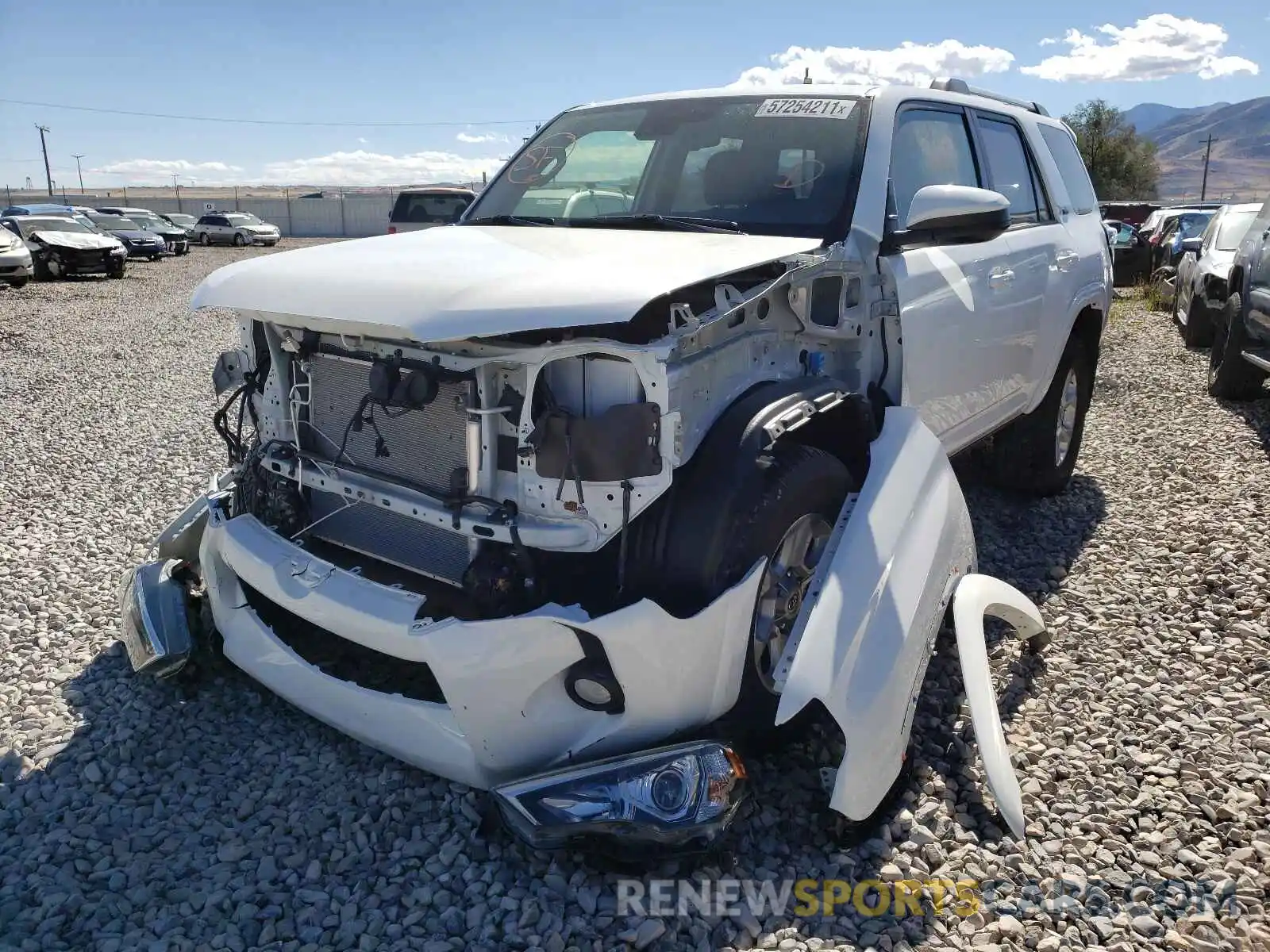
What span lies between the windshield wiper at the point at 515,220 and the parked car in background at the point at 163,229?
29093mm

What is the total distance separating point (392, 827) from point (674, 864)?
0.76 meters

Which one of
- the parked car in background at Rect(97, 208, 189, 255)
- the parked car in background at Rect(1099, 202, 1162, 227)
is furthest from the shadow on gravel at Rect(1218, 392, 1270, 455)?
the parked car in background at Rect(97, 208, 189, 255)

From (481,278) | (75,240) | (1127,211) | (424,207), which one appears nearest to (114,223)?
(75,240)

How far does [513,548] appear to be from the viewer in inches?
104

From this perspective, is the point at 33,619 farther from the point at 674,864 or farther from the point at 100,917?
the point at 674,864

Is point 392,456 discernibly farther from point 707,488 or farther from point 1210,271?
point 1210,271

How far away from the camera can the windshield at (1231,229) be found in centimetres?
1041

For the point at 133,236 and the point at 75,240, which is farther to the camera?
the point at 133,236

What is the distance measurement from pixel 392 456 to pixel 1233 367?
7320 millimetres

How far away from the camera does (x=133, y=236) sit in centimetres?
2753

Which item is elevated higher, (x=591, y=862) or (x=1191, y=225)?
(x=1191, y=225)

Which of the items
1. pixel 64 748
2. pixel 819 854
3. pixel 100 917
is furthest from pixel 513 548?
pixel 64 748

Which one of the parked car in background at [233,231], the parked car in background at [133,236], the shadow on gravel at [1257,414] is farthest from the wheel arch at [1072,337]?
the parked car in background at [233,231]

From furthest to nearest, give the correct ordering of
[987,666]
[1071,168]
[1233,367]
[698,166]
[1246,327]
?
[1233,367]
[1246,327]
[1071,168]
[698,166]
[987,666]
